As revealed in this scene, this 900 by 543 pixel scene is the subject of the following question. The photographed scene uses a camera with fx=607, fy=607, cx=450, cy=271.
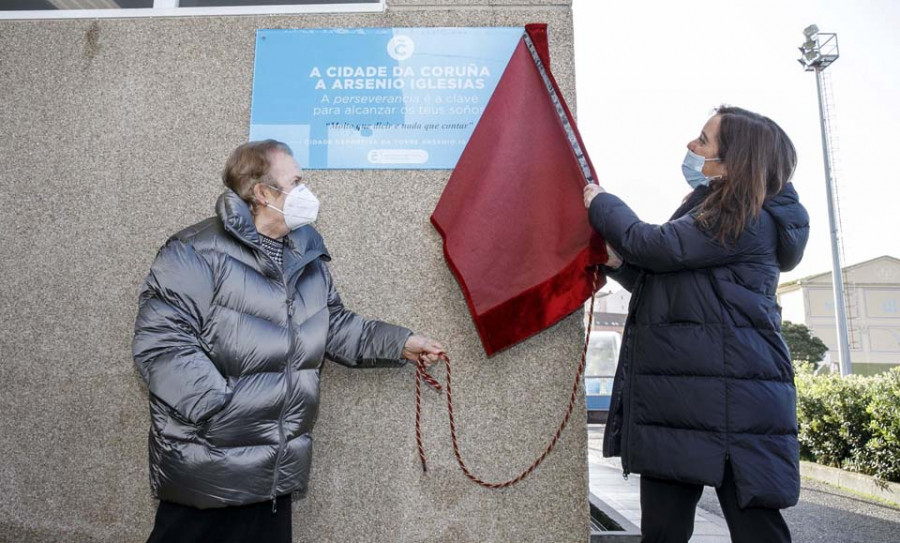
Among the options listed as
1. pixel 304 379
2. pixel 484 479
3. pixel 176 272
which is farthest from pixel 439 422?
pixel 176 272

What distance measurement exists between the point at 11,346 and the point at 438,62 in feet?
7.42

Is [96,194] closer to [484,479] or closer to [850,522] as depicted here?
[484,479]

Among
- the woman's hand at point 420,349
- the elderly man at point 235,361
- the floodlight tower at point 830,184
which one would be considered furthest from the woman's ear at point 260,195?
the floodlight tower at point 830,184

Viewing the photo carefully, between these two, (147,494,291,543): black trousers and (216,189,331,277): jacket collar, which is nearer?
(147,494,291,543): black trousers

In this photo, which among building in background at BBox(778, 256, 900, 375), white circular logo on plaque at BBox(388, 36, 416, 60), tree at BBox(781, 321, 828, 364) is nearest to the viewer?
white circular logo on plaque at BBox(388, 36, 416, 60)

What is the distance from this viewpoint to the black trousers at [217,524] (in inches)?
67.7

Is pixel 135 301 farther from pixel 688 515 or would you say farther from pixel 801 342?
pixel 801 342

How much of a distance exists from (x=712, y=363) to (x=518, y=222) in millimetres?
942

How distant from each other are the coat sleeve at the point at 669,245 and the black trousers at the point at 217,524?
1383mm

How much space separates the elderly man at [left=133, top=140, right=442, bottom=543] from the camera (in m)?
1.68

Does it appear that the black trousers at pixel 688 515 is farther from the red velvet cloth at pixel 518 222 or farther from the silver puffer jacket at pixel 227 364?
the silver puffer jacket at pixel 227 364

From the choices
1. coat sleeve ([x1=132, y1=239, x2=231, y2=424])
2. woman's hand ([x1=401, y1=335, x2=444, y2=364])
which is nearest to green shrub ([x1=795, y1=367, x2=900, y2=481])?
woman's hand ([x1=401, y1=335, x2=444, y2=364])

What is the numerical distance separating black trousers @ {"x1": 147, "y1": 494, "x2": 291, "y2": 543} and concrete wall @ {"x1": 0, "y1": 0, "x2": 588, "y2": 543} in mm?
613

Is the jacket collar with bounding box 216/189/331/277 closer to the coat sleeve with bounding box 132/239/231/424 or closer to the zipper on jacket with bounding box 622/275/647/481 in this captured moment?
the coat sleeve with bounding box 132/239/231/424
